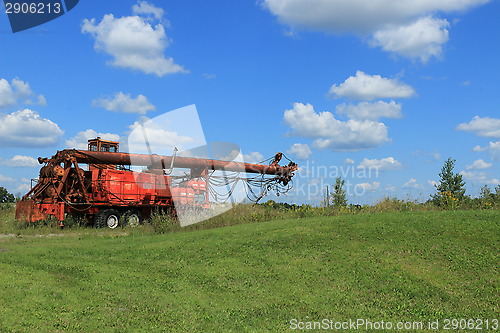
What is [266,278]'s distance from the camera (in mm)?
10945

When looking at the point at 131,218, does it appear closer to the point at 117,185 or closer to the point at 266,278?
the point at 117,185

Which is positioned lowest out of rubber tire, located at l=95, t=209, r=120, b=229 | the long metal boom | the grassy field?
the grassy field

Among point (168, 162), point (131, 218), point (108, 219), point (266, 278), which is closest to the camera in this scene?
point (266, 278)

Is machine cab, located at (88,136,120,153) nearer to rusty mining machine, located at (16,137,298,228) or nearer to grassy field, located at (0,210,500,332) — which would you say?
rusty mining machine, located at (16,137,298,228)

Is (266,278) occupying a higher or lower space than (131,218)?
lower

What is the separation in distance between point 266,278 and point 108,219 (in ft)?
55.0

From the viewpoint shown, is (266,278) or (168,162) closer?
(266,278)

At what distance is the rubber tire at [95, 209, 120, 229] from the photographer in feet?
81.9

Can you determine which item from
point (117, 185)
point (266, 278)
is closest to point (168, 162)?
point (117, 185)

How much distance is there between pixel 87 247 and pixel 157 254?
3270mm

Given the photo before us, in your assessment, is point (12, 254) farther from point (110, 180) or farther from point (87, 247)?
point (110, 180)

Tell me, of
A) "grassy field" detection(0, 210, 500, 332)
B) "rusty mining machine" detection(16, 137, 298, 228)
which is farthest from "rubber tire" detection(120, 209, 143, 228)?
"grassy field" detection(0, 210, 500, 332)

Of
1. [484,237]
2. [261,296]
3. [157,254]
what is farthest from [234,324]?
[484,237]

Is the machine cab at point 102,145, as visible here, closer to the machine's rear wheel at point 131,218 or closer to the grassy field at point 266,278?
the machine's rear wheel at point 131,218
